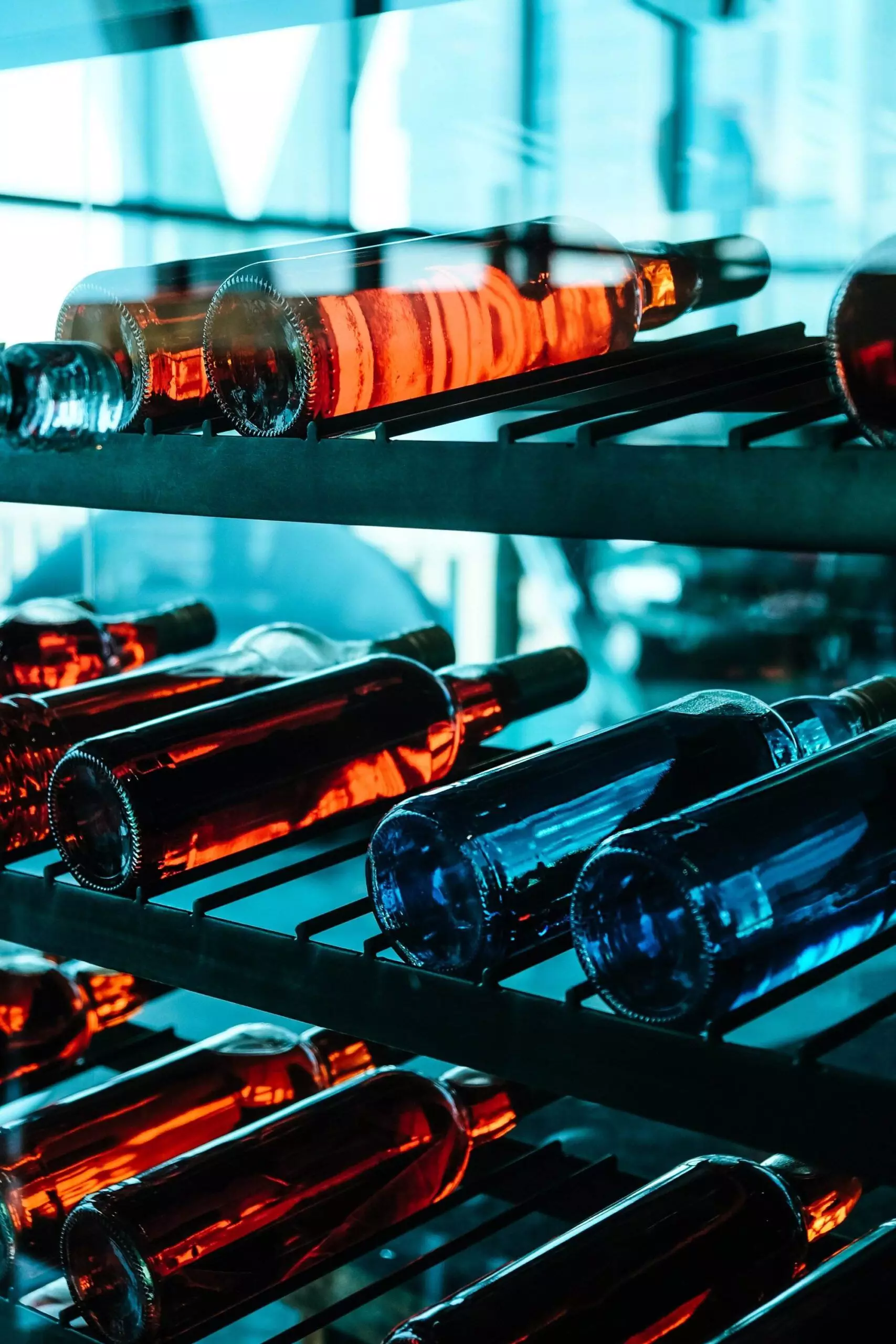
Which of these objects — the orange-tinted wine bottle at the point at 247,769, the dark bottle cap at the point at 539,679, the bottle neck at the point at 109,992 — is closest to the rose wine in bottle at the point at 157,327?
the orange-tinted wine bottle at the point at 247,769

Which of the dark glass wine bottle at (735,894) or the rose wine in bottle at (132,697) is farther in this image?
the rose wine in bottle at (132,697)

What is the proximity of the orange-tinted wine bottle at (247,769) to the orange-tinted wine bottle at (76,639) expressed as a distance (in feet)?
0.95

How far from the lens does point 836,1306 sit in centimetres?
57

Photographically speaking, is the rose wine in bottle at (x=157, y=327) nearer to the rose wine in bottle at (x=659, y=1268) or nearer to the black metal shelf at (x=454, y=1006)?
the black metal shelf at (x=454, y=1006)

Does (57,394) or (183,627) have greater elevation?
(57,394)

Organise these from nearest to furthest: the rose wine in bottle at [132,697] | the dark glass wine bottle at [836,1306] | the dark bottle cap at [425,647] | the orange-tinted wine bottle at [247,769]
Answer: the dark glass wine bottle at [836,1306] → the orange-tinted wine bottle at [247,769] → the rose wine in bottle at [132,697] → the dark bottle cap at [425,647]

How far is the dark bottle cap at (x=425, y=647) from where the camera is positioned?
3.11 ft

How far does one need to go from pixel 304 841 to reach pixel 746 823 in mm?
277

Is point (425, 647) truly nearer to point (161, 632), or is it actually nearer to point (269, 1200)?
point (161, 632)

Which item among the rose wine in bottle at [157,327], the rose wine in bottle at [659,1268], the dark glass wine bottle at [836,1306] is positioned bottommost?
the rose wine in bottle at [659,1268]

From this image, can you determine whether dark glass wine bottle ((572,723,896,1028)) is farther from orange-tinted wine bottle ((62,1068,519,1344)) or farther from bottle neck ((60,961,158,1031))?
bottle neck ((60,961,158,1031))

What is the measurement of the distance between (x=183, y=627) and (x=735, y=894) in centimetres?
61

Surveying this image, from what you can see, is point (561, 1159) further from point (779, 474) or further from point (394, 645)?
point (779, 474)

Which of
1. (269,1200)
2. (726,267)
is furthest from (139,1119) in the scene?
(726,267)
